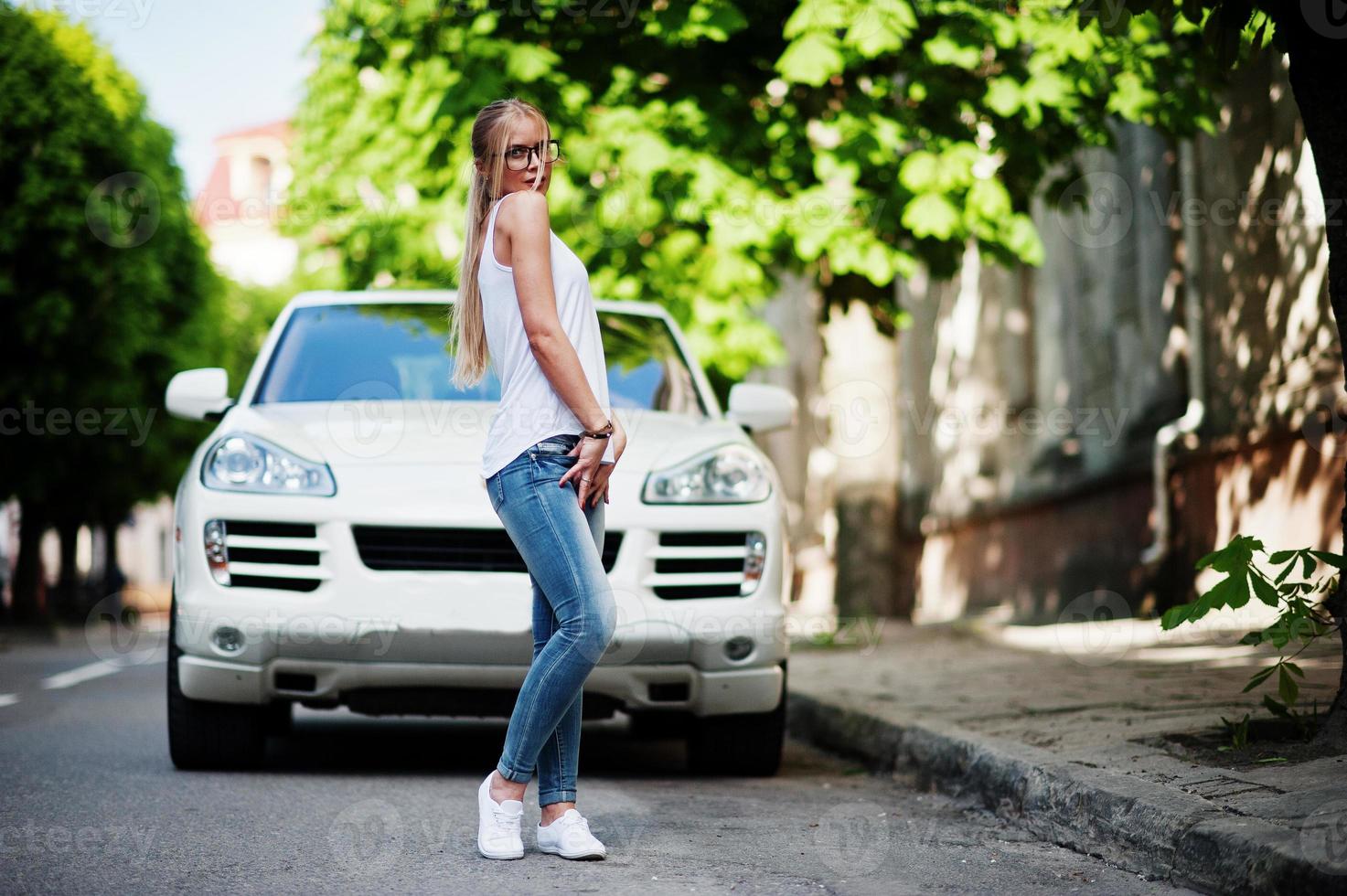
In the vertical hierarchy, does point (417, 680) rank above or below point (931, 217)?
below

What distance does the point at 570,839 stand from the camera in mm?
4312

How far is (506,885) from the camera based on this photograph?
3.98m

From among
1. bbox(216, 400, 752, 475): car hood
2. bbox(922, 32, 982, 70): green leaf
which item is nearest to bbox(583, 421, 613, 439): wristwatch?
bbox(216, 400, 752, 475): car hood

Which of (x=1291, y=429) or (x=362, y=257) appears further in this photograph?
(x=362, y=257)

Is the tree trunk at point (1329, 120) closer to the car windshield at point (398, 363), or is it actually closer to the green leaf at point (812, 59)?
the car windshield at point (398, 363)

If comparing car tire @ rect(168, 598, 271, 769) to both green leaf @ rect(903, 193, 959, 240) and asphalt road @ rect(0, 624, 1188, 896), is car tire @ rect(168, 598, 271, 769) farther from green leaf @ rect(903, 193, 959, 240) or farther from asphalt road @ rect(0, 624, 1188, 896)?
green leaf @ rect(903, 193, 959, 240)

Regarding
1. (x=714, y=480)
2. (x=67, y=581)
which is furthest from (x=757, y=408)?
(x=67, y=581)

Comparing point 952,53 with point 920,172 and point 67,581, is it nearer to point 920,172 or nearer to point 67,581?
point 920,172

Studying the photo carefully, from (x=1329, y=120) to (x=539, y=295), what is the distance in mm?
2559

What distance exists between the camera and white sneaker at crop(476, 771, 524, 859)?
4.29 m

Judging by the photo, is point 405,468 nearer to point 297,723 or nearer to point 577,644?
point 577,644

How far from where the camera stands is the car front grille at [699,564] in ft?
18.8

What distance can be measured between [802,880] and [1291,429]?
7.81 meters

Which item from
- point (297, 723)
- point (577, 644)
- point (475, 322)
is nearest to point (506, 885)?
point (577, 644)
